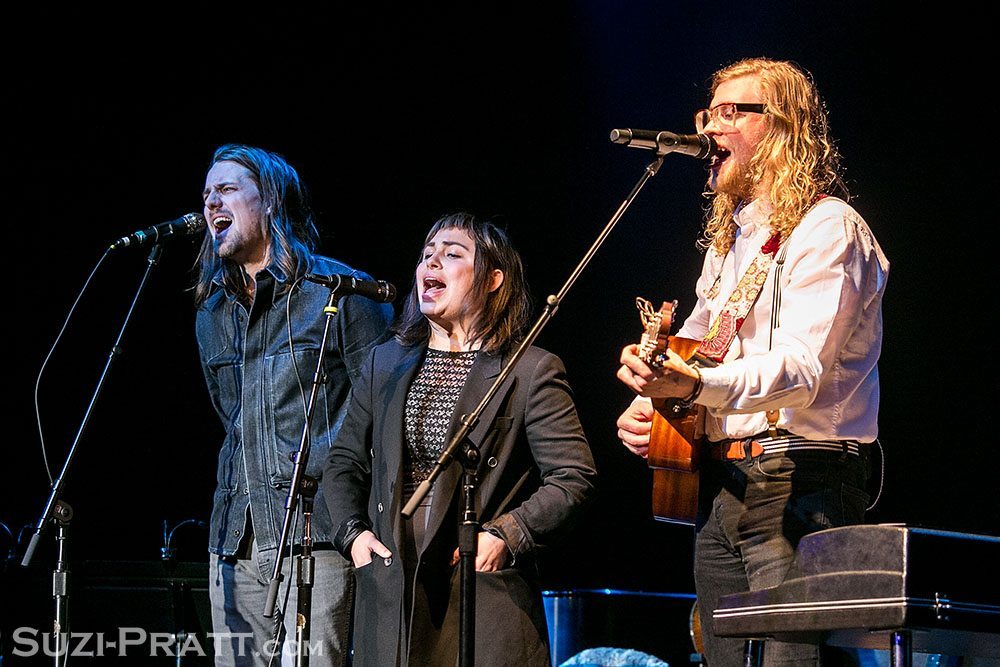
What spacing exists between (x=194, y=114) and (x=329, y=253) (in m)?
1.05

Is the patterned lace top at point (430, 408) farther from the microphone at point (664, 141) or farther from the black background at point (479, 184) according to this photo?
the black background at point (479, 184)

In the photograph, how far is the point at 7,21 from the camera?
562 centimetres

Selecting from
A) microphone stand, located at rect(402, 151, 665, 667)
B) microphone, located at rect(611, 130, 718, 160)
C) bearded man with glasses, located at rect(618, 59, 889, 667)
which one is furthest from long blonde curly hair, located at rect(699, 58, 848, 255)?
microphone stand, located at rect(402, 151, 665, 667)

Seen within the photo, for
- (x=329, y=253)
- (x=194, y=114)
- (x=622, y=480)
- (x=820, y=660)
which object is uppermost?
(x=194, y=114)

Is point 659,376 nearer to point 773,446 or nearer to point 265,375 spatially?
point 773,446

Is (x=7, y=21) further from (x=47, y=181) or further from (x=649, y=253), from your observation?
(x=649, y=253)

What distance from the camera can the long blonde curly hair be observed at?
2883mm

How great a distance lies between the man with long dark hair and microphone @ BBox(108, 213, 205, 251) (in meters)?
0.27

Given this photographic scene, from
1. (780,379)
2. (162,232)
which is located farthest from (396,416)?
(780,379)

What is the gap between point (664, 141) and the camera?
2900 millimetres

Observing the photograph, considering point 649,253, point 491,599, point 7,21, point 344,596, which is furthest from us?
point 649,253

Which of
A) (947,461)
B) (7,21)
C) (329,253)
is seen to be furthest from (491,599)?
(7,21)

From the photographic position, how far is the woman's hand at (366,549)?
3275 mm

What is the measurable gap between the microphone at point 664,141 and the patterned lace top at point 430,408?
1058mm
